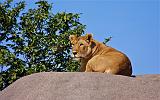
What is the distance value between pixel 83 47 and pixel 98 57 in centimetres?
113

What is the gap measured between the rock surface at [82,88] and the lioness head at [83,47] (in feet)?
7.92

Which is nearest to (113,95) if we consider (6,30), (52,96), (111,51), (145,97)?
(145,97)

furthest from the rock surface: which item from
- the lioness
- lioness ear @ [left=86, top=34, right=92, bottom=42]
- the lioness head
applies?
lioness ear @ [left=86, top=34, right=92, bottom=42]

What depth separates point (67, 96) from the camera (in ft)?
32.6

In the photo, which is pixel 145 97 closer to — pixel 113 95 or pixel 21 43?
pixel 113 95

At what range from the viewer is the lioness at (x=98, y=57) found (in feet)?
38.8

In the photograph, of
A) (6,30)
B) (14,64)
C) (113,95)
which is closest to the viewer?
(113,95)

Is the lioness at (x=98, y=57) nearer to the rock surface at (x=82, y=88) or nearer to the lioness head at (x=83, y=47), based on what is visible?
the lioness head at (x=83, y=47)

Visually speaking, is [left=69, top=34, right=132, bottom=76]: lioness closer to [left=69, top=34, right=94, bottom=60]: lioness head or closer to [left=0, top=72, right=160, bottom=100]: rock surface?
[left=69, top=34, right=94, bottom=60]: lioness head

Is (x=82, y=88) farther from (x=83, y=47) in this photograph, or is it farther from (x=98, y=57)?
(x=83, y=47)

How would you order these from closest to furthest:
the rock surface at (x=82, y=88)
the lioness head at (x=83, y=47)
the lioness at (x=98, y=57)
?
the rock surface at (x=82, y=88), the lioness at (x=98, y=57), the lioness head at (x=83, y=47)

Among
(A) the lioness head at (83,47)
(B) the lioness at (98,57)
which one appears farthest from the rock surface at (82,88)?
(A) the lioness head at (83,47)

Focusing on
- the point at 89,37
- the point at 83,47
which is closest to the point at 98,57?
the point at 83,47

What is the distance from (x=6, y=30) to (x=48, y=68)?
9.62 ft
